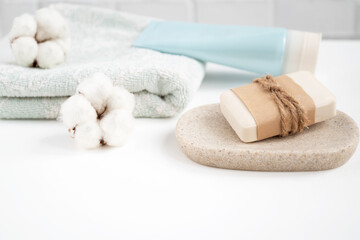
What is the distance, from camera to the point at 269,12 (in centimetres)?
162

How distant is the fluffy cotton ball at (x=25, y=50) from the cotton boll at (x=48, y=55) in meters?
0.01

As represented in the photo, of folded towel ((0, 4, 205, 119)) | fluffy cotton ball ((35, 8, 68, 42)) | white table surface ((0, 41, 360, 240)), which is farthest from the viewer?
fluffy cotton ball ((35, 8, 68, 42))

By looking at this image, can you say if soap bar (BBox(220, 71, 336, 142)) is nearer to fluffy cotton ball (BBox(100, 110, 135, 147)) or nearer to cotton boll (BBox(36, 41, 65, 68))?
fluffy cotton ball (BBox(100, 110, 135, 147))

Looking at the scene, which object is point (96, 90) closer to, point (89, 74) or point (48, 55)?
point (89, 74)

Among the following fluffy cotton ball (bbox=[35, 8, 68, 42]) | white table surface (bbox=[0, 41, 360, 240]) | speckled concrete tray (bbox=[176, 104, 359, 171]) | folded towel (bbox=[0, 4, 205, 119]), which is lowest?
white table surface (bbox=[0, 41, 360, 240])

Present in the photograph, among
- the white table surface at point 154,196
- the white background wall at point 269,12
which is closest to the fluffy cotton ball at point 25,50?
the white table surface at point 154,196

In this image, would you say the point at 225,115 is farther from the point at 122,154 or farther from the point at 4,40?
the point at 4,40

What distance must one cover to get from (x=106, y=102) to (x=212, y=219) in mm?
268

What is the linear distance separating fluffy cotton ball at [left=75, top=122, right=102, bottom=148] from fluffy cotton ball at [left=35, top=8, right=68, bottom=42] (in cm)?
30

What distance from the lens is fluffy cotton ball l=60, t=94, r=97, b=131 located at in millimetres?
638

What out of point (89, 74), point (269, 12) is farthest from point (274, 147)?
point (269, 12)

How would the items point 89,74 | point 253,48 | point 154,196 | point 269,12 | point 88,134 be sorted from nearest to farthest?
point 154,196, point 88,134, point 89,74, point 253,48, point 269,12

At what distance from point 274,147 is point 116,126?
0.73ft

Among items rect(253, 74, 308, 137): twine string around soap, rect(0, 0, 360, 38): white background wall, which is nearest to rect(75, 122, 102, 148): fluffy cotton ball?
rect(253, 74, 308, 137): twine string around soap
